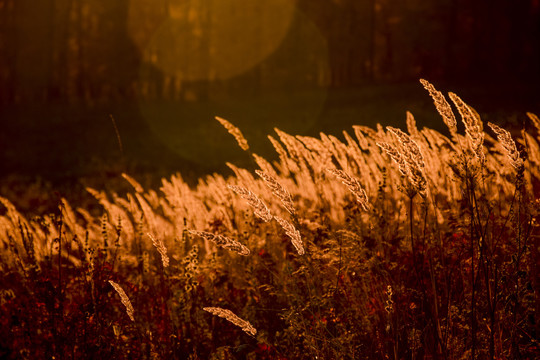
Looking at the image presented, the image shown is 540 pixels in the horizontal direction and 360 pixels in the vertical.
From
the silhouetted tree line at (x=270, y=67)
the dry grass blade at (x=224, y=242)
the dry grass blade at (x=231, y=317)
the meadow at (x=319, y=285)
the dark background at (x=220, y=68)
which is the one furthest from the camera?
the silhouetted tree line at (x=270, y=67)

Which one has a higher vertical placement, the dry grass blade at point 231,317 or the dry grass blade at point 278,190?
the dry grass blade at point 278,190

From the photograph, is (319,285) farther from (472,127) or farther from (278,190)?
(472,127)

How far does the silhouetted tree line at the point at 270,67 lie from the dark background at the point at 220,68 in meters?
0.07

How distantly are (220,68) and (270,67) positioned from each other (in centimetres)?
359

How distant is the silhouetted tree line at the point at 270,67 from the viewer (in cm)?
2600

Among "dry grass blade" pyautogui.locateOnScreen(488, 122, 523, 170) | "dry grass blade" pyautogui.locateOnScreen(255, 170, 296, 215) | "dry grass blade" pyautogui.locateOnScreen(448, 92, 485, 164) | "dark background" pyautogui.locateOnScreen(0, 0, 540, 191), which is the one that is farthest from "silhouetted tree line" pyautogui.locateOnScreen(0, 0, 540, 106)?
"dry grass blade" pyautogui.locateOnScreen(255, 170, 296, 215)

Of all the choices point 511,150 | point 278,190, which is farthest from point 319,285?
point 511,150

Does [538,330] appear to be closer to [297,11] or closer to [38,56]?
[297,11]

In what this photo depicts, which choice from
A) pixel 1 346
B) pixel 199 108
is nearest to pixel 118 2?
pixel 199 108

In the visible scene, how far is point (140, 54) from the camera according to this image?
3328 centimetres

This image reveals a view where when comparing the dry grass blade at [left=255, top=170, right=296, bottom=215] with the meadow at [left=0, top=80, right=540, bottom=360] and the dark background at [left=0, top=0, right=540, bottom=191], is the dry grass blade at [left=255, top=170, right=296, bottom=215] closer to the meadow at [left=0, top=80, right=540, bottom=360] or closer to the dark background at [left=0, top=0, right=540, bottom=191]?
the meadow at [left=0, top=80, right=540, bottom=360]

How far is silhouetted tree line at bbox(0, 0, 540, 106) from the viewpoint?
26000 millimetres

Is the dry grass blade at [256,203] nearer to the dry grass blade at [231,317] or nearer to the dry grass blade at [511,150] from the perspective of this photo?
the dry grass blade at [231,317]

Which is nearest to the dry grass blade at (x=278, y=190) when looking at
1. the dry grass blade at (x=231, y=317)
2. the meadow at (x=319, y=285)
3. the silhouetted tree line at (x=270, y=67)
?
the meadow at (x=319, y=285)
